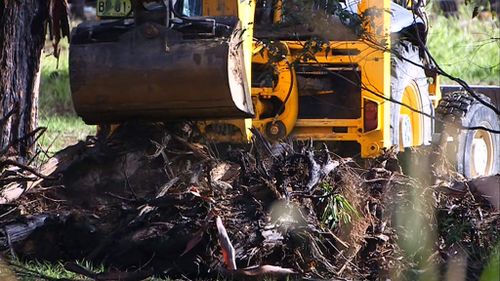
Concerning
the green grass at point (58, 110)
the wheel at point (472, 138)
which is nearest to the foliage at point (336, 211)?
the wheel at point (472, 138)

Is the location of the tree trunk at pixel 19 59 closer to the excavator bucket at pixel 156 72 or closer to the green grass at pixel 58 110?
the excavator bucket at pixel 156 72

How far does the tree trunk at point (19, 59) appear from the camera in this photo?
9.80 meters

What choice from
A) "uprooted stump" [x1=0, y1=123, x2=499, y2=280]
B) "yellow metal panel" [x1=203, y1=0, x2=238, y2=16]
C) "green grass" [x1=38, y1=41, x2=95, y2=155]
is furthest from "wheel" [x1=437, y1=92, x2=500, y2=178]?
"green grass" [x1=38, y1=41, x2=95, y2=155]

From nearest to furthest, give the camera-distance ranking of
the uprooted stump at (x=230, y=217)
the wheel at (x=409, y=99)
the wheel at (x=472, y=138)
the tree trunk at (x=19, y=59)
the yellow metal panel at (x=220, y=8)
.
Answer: the uprooted stump at (x=230, y=217) < the yellow metal panel at (x=220, y=8) < the tree trunk at (x=19, y=59) < the wheel at (x=409, y=99) < the wheel at (x=472, y=138)

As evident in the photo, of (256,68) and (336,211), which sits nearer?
(336,211)

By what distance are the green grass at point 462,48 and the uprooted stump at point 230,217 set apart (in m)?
9.59

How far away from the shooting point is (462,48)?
59.6 feet

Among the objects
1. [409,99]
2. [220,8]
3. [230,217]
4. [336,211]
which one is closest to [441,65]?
[409,99]

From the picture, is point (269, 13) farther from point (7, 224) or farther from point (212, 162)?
point (7, 224)

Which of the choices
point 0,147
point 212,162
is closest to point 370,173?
point 212,162

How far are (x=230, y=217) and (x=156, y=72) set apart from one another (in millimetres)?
1124

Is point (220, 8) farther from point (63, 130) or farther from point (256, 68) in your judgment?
point (63, 130)

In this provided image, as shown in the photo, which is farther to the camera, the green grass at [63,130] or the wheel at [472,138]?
the green grass at [63,130]

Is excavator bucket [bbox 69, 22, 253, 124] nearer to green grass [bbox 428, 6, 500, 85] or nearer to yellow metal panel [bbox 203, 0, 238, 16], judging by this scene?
yellow metal panel [bbox 203, 0, 238, 16]
